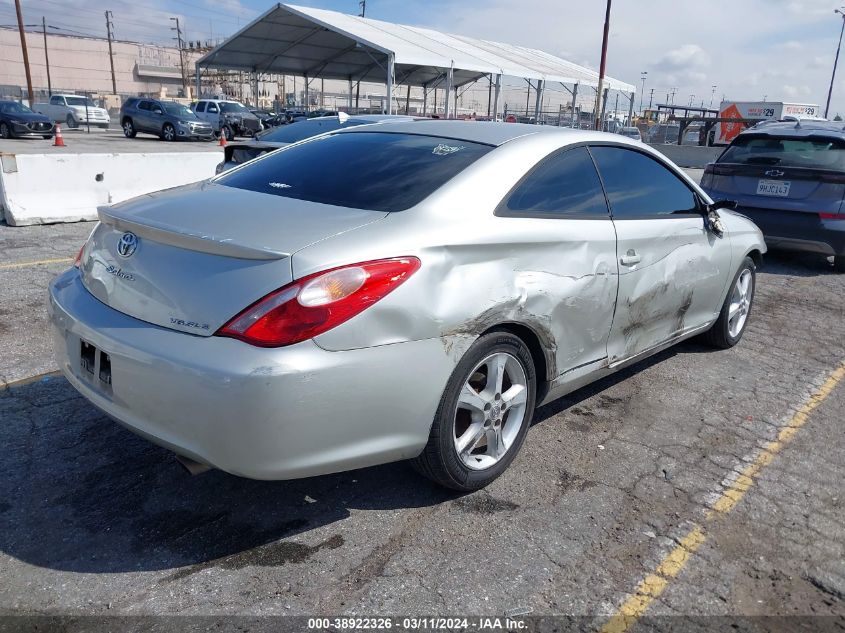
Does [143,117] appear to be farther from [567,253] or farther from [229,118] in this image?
[567,253]

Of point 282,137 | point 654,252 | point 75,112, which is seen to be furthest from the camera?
point 75,112

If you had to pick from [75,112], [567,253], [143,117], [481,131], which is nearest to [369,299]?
[567,253]

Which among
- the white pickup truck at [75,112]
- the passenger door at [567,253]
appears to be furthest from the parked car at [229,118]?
the passenger door at [567,253]

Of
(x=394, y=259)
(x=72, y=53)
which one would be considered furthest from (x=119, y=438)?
(x=72, y=53)

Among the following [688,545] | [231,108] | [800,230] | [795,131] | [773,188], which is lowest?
[688,545]

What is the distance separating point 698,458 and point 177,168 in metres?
9.13

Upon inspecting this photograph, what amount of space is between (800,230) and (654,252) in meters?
4.68

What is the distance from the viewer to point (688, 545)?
273 cm

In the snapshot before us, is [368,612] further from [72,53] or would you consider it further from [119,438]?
[72,53]

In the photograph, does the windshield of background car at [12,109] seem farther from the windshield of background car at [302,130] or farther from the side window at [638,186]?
the side window at [638,186]

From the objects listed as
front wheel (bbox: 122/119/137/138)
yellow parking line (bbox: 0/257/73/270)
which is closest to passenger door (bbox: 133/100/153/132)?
front wheel (bbox: 122/119/137/138)

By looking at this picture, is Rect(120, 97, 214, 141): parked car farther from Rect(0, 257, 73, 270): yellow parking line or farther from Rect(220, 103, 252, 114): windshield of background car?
Rect(0, 257, 73, 270): yellow parking line

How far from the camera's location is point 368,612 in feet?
7.47

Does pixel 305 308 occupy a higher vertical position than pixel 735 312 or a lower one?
higher
